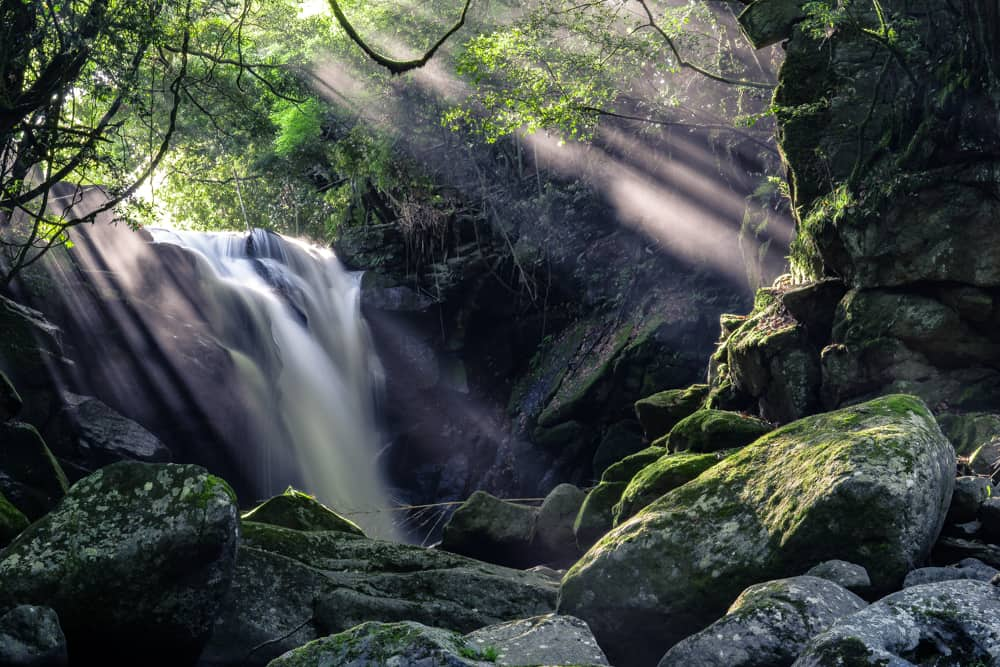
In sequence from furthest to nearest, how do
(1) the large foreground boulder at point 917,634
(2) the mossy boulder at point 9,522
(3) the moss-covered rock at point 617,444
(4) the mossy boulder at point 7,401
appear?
(3) the moss-covered rock at point 617,444
(4) the mossy boulder at point 7,401
(2) the mossy boulder at point 9,522
(1) the large foreground boulder at point 917,634

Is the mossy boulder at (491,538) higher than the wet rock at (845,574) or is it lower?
lower

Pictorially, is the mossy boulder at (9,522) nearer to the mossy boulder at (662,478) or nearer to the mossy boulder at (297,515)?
the mossy boulder at (297,515)

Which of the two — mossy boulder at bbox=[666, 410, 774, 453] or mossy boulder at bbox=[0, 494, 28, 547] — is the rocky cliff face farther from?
mossy boulder at bbox=[0, 494, 28, 547]

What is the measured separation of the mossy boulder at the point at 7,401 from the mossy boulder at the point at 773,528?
620 cm

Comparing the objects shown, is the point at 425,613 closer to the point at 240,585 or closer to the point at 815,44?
the point at 240,585

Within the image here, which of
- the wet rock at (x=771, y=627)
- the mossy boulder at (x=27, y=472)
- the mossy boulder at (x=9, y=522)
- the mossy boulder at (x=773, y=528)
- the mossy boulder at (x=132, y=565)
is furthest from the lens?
the mossy boulder at (x=27, y=472)

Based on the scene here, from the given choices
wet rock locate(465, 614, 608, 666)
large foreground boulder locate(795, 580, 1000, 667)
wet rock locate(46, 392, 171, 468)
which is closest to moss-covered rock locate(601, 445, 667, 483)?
wet rock locate(465, 614, 608, 666)

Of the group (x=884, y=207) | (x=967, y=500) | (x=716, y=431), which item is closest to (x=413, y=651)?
(x=967, y=500)

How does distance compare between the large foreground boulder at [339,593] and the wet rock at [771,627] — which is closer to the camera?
the wet rock at [771,627]

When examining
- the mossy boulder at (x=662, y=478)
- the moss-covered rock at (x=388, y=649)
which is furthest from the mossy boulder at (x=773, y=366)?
the moss-covered rock at (x=388, y=649)

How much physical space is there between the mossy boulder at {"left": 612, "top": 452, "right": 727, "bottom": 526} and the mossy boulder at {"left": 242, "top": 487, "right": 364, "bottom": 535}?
10.3 feet

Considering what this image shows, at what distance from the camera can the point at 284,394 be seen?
17844 millimetres

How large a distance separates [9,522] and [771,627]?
258 inches

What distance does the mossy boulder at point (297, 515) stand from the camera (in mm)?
8859
